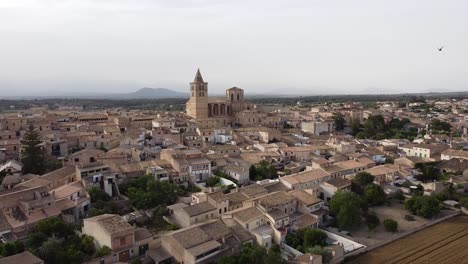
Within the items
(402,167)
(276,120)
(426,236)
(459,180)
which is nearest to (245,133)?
(276,120)

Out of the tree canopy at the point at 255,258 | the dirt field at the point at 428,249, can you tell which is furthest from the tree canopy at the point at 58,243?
the dirt field at the point at 428,249

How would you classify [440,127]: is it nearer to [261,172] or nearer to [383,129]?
[383,129]

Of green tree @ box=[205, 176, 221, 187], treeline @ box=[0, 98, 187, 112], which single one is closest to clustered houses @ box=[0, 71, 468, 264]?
green tree @ box=[205, 176, 221, 187]

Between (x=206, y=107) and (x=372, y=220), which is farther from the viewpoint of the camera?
(x=206, y=107)

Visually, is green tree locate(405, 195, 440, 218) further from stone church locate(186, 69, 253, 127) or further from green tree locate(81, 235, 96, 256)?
stone church locate(186, 69, 253, 127)

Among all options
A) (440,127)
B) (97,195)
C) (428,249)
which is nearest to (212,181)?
(97,195)

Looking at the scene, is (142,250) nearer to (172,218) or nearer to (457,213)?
(172,218)
